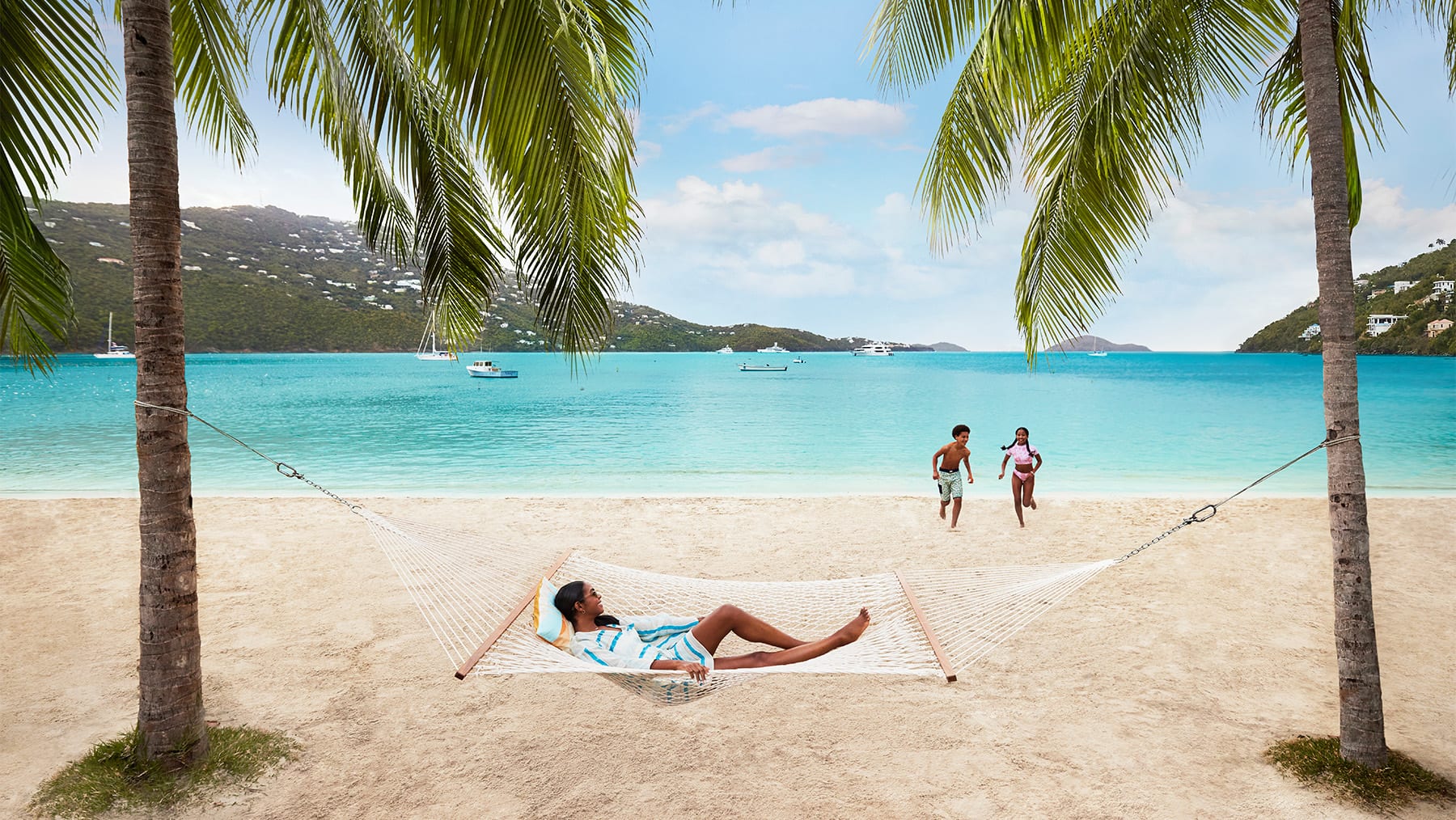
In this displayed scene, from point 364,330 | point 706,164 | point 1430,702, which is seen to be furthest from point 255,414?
point 706,164

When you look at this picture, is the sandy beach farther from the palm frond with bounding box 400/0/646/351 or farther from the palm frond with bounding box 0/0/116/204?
the palm frond with bounding box 0/0/116/204

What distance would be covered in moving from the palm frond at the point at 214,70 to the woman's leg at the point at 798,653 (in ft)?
8.83

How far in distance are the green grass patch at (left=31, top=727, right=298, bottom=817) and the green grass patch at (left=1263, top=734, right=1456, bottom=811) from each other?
115 inches

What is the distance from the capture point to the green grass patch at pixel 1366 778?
6.45 feet

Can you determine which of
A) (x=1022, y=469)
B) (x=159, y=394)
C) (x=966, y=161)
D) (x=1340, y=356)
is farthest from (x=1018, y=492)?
(x=159, y=394)

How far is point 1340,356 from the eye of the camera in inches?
77.0

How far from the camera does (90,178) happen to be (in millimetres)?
37688

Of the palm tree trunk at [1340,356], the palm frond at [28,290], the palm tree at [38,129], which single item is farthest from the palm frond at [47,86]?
the palm tree trunk at [1340,356]

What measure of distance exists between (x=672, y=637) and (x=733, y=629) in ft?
0.65

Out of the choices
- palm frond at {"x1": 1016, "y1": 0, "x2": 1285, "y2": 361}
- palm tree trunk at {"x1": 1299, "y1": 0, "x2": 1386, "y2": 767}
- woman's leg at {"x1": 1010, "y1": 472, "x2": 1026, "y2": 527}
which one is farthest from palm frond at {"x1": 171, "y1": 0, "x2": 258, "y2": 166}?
woman's leg at {"x1": 1010, "y1": 472, "x2": 1026, "y2": 527}

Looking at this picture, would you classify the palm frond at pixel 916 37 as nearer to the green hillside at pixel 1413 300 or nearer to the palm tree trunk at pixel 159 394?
the palm tree trunk at pixel 159 394

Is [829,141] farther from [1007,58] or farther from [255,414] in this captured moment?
[1007,58]

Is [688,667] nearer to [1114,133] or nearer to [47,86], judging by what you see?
[1114,133]

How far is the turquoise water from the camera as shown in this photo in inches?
379
